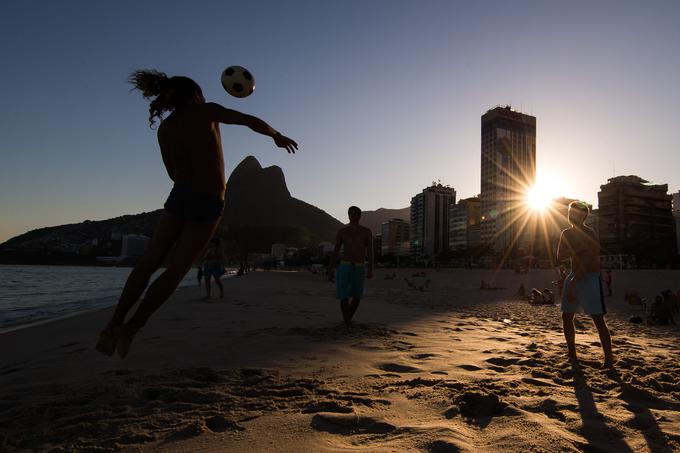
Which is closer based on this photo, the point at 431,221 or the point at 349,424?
the point at 349,424

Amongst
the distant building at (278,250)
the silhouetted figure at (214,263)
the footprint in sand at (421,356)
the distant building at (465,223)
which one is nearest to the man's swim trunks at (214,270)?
the silhouetted figure at (214,263)

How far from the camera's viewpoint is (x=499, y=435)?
2.02 m

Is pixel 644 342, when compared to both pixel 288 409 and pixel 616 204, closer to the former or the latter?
pixel 288 409

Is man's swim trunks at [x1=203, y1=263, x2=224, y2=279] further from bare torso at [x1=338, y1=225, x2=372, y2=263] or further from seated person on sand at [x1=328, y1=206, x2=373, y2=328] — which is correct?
bare torso at [x1=338, y1=225, x2=372, y2=263]

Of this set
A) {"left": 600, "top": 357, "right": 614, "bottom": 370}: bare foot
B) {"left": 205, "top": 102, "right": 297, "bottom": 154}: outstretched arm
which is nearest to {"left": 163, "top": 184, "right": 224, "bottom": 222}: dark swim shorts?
{"left": 205, "top": 102, "right": 297, "bottom": 154}: outstretched arm

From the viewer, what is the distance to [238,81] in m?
3.60

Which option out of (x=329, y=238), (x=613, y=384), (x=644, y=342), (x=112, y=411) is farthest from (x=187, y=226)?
(x=329, y=238)

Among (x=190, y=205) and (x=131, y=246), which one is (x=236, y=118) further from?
(x=131, y=246)

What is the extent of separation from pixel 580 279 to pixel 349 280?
9.31 ft

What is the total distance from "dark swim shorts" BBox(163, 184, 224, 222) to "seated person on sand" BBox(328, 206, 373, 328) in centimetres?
300

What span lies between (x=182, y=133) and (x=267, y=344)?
2604 millimetres

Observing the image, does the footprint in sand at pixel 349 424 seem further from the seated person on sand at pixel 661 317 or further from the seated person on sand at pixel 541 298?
the seated person on sand at pixel 541 298

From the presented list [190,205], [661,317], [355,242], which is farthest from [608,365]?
[661,317]

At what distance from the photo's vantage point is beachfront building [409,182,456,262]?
136 metres
